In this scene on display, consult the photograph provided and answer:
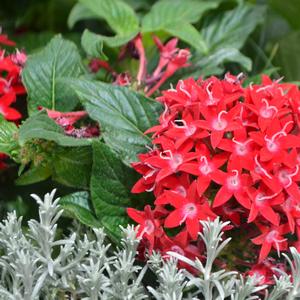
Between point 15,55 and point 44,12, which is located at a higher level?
point 15,55

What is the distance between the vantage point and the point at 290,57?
1.27 metres

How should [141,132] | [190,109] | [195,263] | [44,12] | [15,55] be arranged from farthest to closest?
1. [44,12]
2. [15,55]
3. [141,132]
4. [190,109]
5. [195,263]

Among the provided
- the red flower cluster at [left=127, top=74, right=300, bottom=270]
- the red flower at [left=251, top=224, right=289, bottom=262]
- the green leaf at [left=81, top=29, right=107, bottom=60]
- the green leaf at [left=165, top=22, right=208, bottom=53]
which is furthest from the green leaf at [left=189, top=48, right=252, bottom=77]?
the red flower at [left=251, top=224, right=289, bottom=262]

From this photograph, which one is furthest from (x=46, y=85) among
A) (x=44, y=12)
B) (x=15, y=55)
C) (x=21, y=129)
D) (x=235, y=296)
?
(x=44, y=12)

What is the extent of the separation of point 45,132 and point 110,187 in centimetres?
11

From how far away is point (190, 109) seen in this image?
2.45ft

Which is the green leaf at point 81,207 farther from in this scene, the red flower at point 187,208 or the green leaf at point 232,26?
the green leaf at point 232,26

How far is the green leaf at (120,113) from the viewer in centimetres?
82

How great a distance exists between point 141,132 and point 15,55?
261 mm

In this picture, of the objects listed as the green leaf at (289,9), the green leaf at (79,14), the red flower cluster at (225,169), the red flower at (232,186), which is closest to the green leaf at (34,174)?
the red flower cluster at (225,169)

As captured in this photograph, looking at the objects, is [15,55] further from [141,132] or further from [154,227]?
[154,227]

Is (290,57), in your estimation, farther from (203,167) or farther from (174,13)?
(203,167)

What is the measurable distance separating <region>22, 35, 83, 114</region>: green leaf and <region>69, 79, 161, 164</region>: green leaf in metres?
0.08

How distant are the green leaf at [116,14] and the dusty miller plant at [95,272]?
0.50 metres
